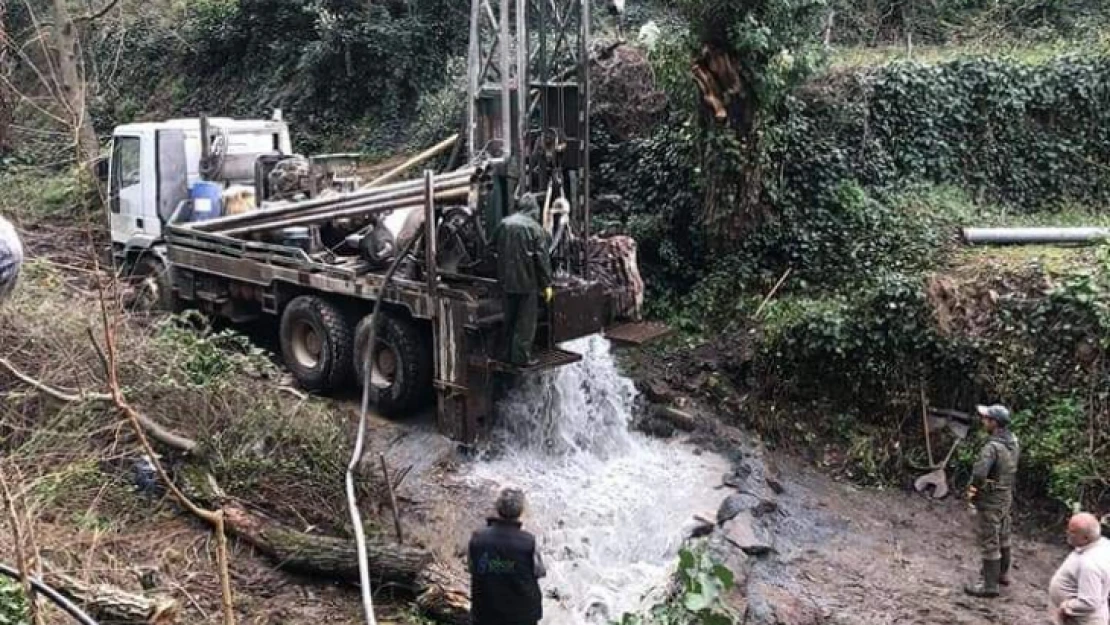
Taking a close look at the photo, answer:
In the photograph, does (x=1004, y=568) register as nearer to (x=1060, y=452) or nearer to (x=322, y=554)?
(x=1060, y=452)

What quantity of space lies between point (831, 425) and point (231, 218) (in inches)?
268

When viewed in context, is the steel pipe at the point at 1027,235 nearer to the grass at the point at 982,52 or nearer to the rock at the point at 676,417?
the grass at the point at 982,52

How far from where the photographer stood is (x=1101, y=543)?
219 inches

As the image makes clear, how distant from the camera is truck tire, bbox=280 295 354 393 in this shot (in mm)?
9906

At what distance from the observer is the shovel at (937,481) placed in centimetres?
923

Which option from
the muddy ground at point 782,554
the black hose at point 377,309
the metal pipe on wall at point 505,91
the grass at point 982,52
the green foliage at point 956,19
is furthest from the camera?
the green foliage at point 956,19

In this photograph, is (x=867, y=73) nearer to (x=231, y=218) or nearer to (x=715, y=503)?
(x=715, y=503)

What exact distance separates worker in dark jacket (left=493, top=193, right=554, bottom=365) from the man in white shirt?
14.9 feet

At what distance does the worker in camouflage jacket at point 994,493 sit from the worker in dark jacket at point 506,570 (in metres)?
3.80

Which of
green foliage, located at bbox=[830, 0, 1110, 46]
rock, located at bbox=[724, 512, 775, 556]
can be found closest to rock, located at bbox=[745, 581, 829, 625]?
rock, located at bbox=[724, 512, 775, 556]

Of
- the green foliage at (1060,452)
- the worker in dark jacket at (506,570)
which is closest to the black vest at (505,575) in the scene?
the worker in dark jacket at (506,570)

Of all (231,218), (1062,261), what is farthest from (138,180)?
(1062,261)

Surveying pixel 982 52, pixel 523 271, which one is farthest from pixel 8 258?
pixel 982 52

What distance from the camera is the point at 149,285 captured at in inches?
430
